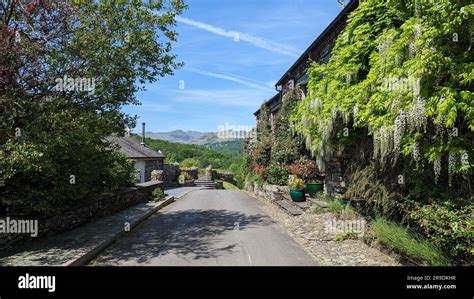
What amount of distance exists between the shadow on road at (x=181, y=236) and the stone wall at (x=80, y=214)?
5.54 ft

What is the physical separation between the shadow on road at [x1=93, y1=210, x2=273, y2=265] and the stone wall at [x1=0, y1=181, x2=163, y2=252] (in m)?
1.69

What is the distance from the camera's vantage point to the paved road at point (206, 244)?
282 inches

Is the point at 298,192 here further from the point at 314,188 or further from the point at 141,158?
the point at 141,158

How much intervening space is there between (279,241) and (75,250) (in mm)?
5048

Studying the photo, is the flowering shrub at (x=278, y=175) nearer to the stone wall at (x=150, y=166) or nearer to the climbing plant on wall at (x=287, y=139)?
the climbing plant on wall at (x=287, y=139)

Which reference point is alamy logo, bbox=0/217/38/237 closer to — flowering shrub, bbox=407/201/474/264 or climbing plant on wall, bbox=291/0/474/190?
climbing plant on wall, bbox=291/0/474/190

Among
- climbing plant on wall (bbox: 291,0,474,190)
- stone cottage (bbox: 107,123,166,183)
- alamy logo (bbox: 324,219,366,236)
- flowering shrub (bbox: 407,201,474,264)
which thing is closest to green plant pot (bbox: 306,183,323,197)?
alamy logo (bbox: 324,219,366,236)

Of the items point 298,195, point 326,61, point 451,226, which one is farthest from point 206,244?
point 326,61

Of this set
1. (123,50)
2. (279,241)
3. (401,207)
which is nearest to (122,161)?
(123,50)

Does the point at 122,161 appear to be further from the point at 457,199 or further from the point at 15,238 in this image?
the point at 457,199

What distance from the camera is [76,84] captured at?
30.4 feet

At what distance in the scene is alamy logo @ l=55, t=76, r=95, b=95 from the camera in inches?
354

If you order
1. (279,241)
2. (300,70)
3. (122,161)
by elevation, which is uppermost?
(300,70)

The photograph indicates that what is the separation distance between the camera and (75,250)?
24.6ft
